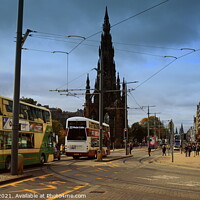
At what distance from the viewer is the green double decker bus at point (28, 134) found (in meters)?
15.5

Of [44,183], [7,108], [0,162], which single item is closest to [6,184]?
[44,183]

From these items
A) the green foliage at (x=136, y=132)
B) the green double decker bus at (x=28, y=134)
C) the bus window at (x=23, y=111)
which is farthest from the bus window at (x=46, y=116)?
the green foliage at (x=136, y=132)

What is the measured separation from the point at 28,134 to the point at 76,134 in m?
10.2

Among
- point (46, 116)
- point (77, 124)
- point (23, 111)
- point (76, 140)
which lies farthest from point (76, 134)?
point (23, 111)

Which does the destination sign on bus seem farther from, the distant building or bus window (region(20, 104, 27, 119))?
the distant building

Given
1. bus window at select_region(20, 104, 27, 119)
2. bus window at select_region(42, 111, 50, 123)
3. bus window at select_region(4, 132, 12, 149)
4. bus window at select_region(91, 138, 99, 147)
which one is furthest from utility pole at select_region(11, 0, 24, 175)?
bus window at select_region(91, 138, 99, 147)

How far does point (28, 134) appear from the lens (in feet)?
59.7

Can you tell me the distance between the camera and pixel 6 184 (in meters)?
10.9

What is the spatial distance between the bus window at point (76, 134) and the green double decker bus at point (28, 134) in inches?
230

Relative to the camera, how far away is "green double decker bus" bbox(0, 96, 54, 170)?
15.5m

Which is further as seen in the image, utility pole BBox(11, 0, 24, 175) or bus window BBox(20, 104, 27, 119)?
bus window BBox(20, 104, 27, 119)

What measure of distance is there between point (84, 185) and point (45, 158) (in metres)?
10.6

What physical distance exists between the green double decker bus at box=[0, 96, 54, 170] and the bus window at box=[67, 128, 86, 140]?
5836mm

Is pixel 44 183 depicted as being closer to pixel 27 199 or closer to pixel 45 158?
pixel 27 199
